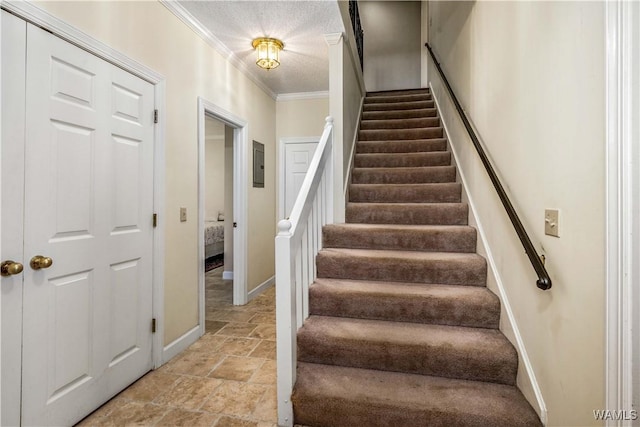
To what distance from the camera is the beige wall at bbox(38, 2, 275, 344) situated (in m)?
1.83

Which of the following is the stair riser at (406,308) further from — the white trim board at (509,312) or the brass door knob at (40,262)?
the brass door knob at (40,262)

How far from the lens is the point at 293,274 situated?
161cm

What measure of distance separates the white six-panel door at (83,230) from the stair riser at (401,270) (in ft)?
4.39

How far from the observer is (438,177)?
300 cm

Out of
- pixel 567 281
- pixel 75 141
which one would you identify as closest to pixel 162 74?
pixel 75 141

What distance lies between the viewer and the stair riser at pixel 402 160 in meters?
3.19

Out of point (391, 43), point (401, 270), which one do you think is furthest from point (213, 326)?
point (391, 43)

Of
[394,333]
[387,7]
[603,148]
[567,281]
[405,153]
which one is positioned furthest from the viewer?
[387,7]

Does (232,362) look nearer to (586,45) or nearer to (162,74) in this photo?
(162,74)

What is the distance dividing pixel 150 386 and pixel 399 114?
4.15 metres

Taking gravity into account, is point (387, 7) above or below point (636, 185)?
above

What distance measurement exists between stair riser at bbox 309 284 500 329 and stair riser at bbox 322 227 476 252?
0.55m

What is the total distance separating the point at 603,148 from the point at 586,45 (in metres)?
0.40

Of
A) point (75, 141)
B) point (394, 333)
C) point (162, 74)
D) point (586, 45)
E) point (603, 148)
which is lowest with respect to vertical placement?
point (394, 333)
